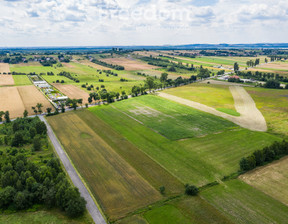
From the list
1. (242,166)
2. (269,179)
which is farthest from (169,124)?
(269,179)

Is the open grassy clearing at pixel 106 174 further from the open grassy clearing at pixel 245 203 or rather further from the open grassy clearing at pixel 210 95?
the open grassy clearing at pixel 210 95

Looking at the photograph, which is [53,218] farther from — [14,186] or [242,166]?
[242,166]

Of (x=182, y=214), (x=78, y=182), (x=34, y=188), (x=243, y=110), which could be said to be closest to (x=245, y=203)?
(x=182, y=214)

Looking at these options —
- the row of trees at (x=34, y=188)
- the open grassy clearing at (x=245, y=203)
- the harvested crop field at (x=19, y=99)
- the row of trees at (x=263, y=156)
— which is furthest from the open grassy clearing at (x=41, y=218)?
the harvested crop field at (x=19, y=99)

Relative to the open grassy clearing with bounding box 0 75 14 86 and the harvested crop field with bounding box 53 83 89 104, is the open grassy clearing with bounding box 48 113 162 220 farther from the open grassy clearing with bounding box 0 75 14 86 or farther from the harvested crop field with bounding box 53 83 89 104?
the open grassy clearing with bounding box 0 75 14 86

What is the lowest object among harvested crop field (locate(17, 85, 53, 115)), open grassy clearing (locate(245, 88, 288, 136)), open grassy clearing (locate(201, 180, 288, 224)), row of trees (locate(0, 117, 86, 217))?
open grassy clearing (locate(245, 88, 288, 136))

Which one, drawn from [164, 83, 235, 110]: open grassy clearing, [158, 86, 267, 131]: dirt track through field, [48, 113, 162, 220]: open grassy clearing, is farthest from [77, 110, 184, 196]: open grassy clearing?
[164, 83, 235, 110]: open grassy clearing
